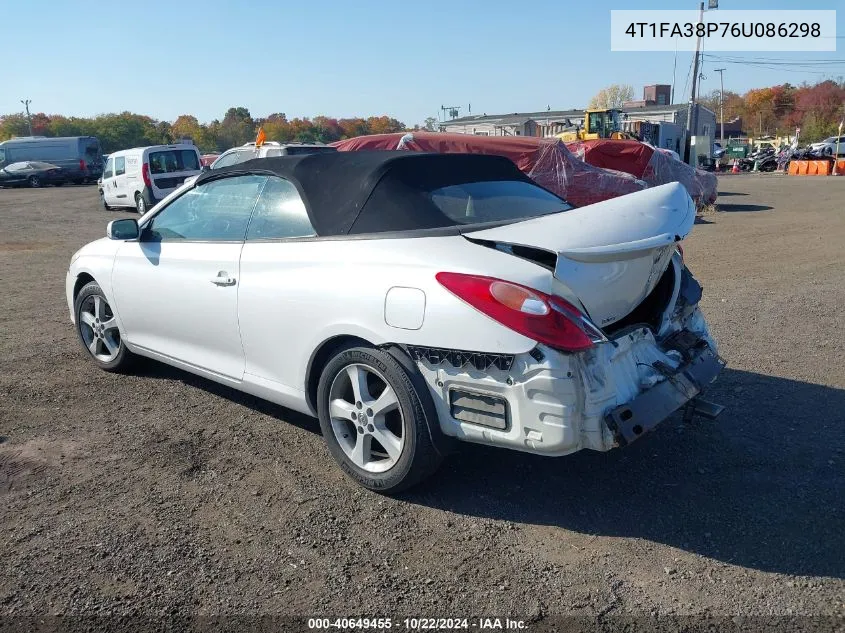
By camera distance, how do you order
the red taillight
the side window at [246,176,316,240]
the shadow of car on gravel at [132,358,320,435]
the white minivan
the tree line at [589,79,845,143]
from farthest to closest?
the tree line at [589,79,845,143] < the white minivan < the shadow of car on gravel at [132,358,320,435] < the side window at [246,176,316,240] < the red taillight

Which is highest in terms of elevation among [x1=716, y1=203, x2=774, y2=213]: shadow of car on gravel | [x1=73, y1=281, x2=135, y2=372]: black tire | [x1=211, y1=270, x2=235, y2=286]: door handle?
[x1=211, y1=270, x2=235, y2=286]: door handle

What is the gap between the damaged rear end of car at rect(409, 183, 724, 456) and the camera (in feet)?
9.40

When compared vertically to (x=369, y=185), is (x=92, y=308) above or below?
below

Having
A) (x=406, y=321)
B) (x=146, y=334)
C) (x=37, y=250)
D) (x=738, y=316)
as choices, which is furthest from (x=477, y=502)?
(x=37, y=250)

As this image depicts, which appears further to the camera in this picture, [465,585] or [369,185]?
[369,185]

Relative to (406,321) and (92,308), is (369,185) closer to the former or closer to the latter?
(406,321)

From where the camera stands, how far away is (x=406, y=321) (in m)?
3.14

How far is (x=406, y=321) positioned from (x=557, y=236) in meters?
0.76

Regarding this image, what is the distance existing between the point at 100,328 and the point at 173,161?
15.1 meters

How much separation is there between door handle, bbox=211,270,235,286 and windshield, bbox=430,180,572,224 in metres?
1.25

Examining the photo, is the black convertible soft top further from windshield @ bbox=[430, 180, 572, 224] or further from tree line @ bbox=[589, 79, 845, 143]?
tree line @ bbox=[589, 79, 845, 143]

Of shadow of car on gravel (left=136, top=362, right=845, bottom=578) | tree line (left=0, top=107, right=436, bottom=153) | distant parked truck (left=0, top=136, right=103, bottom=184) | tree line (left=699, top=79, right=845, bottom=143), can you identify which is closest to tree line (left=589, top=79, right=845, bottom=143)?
tree line (left=699, top=79, right=845, bottom=143)

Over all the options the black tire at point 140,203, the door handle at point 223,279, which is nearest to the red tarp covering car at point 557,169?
the black tire at point 140,203

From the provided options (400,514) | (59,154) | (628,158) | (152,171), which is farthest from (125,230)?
(59,154)
